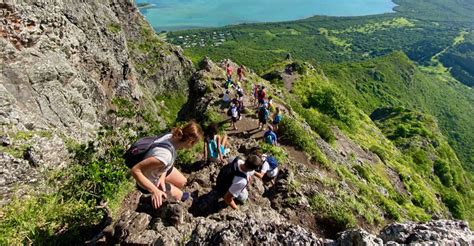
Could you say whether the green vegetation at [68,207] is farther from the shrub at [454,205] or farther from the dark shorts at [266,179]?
the shrub at [454,205]

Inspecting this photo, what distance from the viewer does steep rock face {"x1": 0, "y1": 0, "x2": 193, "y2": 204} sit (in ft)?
53.8

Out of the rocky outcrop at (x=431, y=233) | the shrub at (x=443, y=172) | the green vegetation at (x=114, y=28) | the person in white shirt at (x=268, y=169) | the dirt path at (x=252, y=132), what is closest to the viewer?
the rocky outcrop at (x=431, y=233)

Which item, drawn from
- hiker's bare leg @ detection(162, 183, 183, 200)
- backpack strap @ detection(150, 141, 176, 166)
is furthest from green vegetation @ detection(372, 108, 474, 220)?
backpack strap @ detection(150, 141, 176, 166)

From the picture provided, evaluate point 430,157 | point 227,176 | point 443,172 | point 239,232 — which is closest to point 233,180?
point 227,176

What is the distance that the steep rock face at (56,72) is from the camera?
646 inches

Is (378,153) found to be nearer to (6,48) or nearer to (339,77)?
(6,48)

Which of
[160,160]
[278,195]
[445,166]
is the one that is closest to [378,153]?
[445,166]

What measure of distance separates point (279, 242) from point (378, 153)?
40263 mm

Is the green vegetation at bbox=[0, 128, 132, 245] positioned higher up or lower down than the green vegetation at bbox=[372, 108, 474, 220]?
higher up

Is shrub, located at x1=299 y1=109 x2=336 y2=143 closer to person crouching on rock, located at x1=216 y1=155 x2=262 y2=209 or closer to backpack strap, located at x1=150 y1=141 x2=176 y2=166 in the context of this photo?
person crouching on rock, located at x1=216 y1=155 x2=262 y2=209

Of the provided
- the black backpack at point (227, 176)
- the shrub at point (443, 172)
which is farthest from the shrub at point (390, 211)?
the shrub at point (443, 172)

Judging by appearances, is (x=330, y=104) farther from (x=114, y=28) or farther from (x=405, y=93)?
(x=405, y=93)

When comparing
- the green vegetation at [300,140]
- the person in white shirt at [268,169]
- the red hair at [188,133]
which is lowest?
the green vegetation at [300,140]

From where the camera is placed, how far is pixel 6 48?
21094 millimetres
